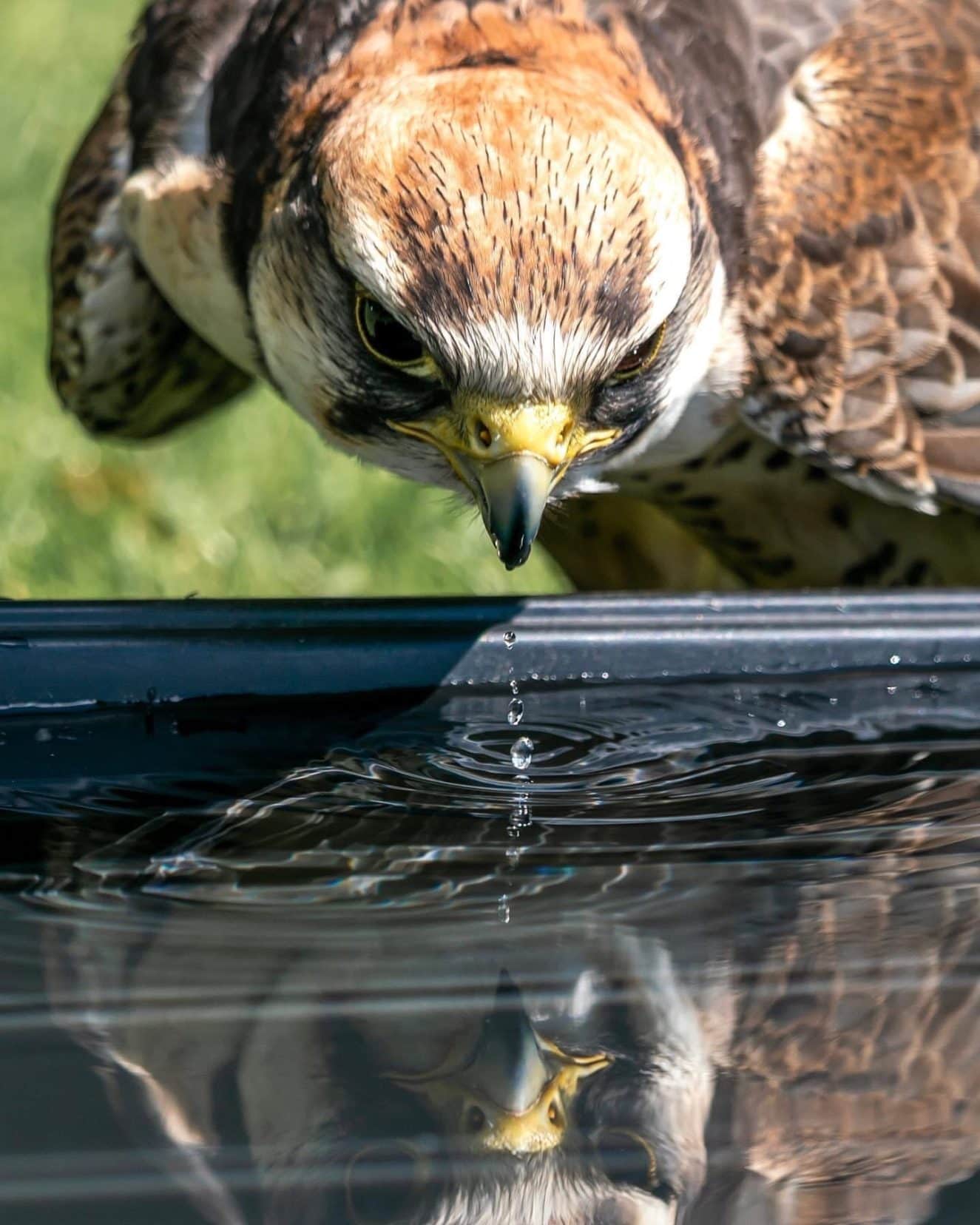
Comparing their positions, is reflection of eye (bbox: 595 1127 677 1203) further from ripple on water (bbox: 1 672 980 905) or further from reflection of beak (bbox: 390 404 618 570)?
reflection of beak (bbox: 390 404 618 570)

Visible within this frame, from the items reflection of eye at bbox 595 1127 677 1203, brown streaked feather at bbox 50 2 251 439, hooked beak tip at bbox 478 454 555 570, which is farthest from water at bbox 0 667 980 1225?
brown streaked feather at bbox 50 2 251 439

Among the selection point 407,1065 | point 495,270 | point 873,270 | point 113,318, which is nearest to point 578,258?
point 495,270

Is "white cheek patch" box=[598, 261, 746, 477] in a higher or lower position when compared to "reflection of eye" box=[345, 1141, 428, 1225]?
higher

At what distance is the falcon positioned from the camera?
2639 mm

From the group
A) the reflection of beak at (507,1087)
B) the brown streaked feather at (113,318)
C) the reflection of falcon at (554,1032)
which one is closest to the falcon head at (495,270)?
the reflection of falcon at (554,1032)

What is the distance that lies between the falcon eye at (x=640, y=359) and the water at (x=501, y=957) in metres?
0.50

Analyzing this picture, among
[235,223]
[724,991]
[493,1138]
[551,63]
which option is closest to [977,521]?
[551,63]

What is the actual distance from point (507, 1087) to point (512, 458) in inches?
45.6

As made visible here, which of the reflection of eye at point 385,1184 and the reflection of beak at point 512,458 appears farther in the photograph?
the reflection of beak at point 512,458

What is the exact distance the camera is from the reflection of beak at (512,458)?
262 cm

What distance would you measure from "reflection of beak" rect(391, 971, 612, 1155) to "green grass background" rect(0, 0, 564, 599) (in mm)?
3393

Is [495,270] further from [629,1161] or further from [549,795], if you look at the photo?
[629,1161]

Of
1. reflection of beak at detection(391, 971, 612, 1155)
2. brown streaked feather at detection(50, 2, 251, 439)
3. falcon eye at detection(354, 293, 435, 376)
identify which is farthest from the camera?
brown streaked feather at detection(50, 2, 251, 439)

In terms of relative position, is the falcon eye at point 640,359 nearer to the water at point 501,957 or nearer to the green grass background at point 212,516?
the water at point 501,957
